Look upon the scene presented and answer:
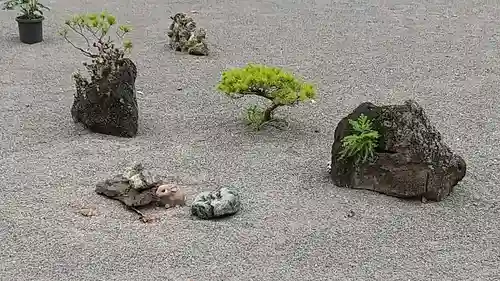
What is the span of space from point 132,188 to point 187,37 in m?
3.54

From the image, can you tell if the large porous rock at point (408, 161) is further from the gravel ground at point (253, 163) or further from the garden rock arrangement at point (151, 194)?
the garden rock arrangement at point (151, 194)

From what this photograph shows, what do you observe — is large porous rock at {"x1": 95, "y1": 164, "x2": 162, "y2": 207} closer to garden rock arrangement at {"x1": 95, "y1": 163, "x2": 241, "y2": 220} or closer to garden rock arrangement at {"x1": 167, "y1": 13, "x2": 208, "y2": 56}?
garden rock arrangement at {"x1": 95, "y1": 163, "x2": 241, "y2": 220}

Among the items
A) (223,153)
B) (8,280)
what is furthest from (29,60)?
(8,280)

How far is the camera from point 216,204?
4109 millimetres

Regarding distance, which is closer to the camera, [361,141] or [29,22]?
[361,141]

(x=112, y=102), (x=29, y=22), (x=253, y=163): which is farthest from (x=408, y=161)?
(x=29, y=22)

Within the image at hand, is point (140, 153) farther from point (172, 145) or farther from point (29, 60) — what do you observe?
point (29, 60)

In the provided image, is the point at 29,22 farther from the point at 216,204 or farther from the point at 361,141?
the point at 361,141

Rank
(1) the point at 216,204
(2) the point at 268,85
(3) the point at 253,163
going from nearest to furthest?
(1) the point at 216,204
(3) the point at 253,163
(2) the point at 268,85

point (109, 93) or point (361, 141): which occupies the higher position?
point (361, 141)

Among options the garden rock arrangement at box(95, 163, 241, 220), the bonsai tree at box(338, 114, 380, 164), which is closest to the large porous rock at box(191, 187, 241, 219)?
the garden rock arrangement at box(95, 163, 241, 220)

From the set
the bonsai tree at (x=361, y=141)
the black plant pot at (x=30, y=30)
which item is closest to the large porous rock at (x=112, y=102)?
the bonsai tree at (x=361, y=141)

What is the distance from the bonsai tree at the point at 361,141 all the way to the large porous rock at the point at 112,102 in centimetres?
162

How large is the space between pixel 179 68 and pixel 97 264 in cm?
365
